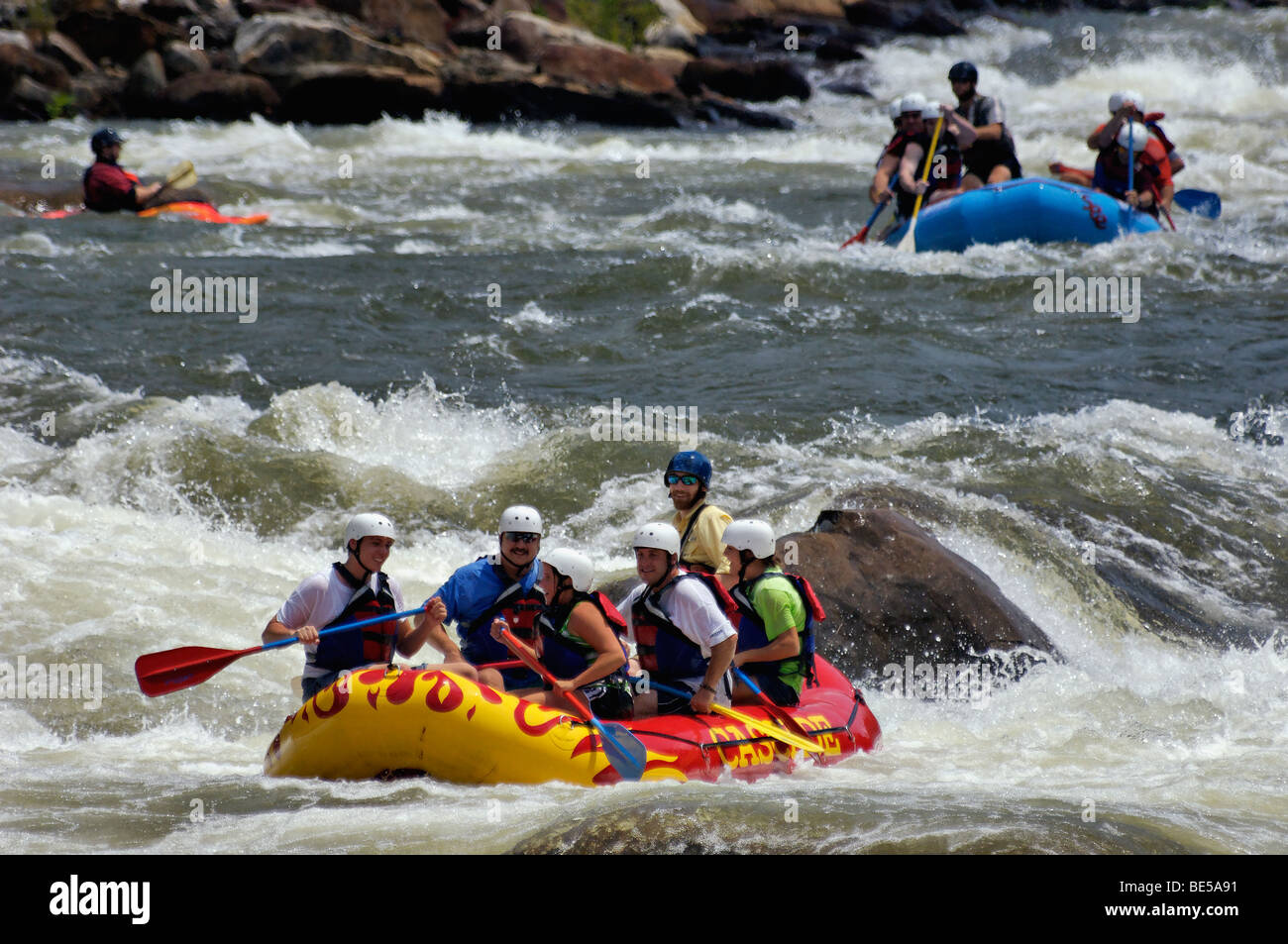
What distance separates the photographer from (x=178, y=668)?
6.01 m

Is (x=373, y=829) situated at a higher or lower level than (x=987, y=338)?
lower

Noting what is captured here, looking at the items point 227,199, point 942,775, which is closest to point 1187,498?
point 942,775

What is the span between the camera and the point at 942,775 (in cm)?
622

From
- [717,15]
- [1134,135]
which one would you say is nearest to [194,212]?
[1134,135]

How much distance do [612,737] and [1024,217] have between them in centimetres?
974

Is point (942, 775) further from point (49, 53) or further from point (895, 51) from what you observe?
point (895, 51)

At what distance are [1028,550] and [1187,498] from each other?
67.8 inches

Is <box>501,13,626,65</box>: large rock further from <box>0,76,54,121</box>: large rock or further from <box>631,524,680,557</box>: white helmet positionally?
<box>631,524,680,557</box>: white helmet

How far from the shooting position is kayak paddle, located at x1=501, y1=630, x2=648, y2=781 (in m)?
5.68

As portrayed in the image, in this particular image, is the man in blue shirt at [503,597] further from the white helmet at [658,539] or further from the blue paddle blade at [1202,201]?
the blue paddle blade at [1202,201]
